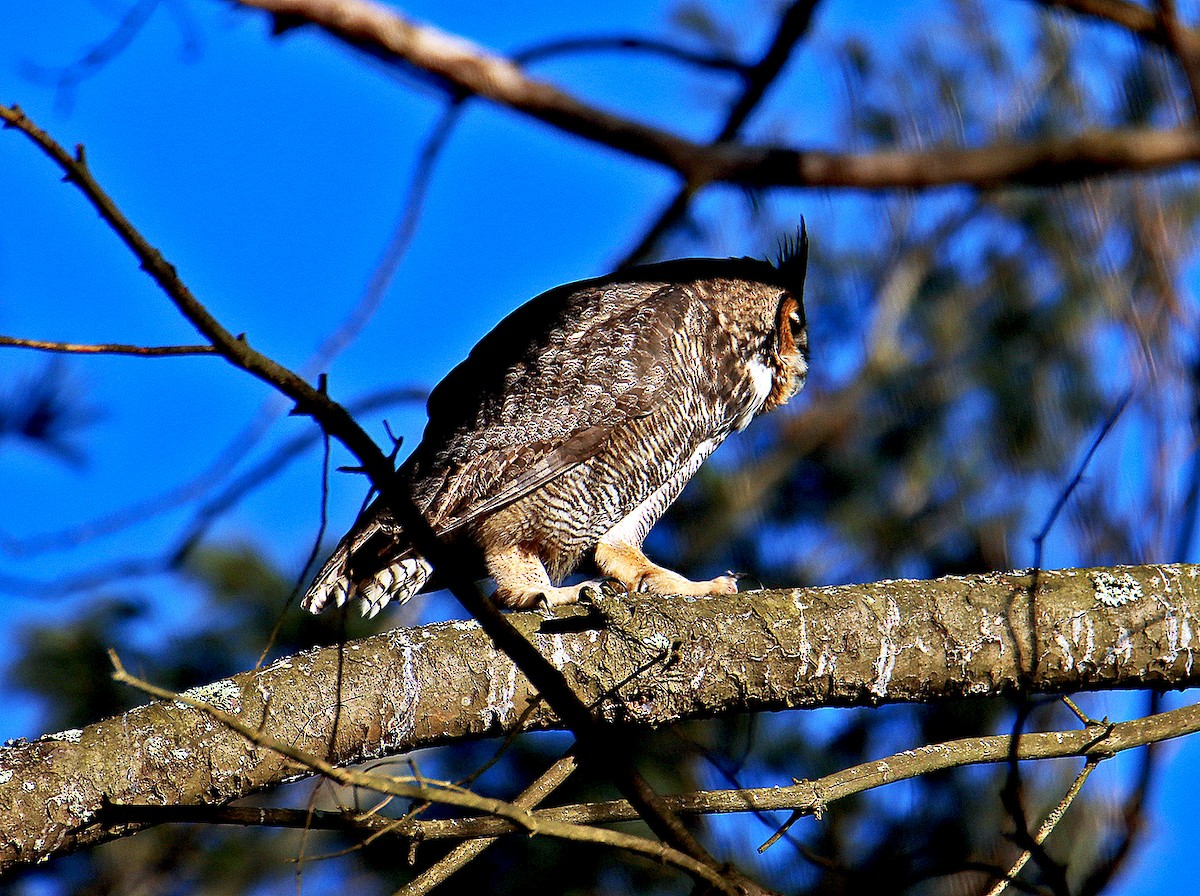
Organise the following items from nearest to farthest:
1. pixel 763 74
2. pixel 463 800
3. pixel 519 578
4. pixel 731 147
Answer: pixel 731 147 → pixel 763 74 → pixel 463 800 → pixel 519 578

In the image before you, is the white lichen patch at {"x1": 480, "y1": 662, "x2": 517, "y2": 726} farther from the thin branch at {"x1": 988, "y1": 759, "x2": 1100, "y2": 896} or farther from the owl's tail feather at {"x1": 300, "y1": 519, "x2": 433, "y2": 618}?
the thin branch at {"x1": 988, "y1": 759, "x2": 1100, "y2": 896}

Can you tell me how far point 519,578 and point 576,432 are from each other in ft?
1.41

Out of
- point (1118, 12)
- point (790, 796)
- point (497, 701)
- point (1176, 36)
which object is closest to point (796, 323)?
point (497, 701)

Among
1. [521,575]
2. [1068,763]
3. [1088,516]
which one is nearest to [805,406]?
[1068,763]

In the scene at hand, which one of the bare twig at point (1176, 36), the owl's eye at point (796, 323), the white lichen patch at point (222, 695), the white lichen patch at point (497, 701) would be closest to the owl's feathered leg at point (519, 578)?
the white lichen patch at point (497, 701)

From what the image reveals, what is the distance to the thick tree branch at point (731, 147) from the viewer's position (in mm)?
839

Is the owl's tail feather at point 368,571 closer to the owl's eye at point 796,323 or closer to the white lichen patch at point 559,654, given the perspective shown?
A: the white lichen patch at point 559,654

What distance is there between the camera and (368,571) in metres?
2.88

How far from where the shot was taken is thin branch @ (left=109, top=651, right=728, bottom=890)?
1.54 meters

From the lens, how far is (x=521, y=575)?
10.2ft

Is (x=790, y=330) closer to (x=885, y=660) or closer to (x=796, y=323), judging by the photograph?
(x=796, y=323)

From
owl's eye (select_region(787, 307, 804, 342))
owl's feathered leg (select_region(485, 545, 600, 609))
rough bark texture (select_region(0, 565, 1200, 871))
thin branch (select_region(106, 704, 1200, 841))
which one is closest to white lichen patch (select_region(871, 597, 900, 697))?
rough bark texture (select_region(0, 565, 1200, 871))

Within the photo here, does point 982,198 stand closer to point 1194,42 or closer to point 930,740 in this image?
point 1194,42

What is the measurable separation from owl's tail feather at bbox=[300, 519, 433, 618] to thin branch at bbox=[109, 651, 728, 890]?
1.17 meters
